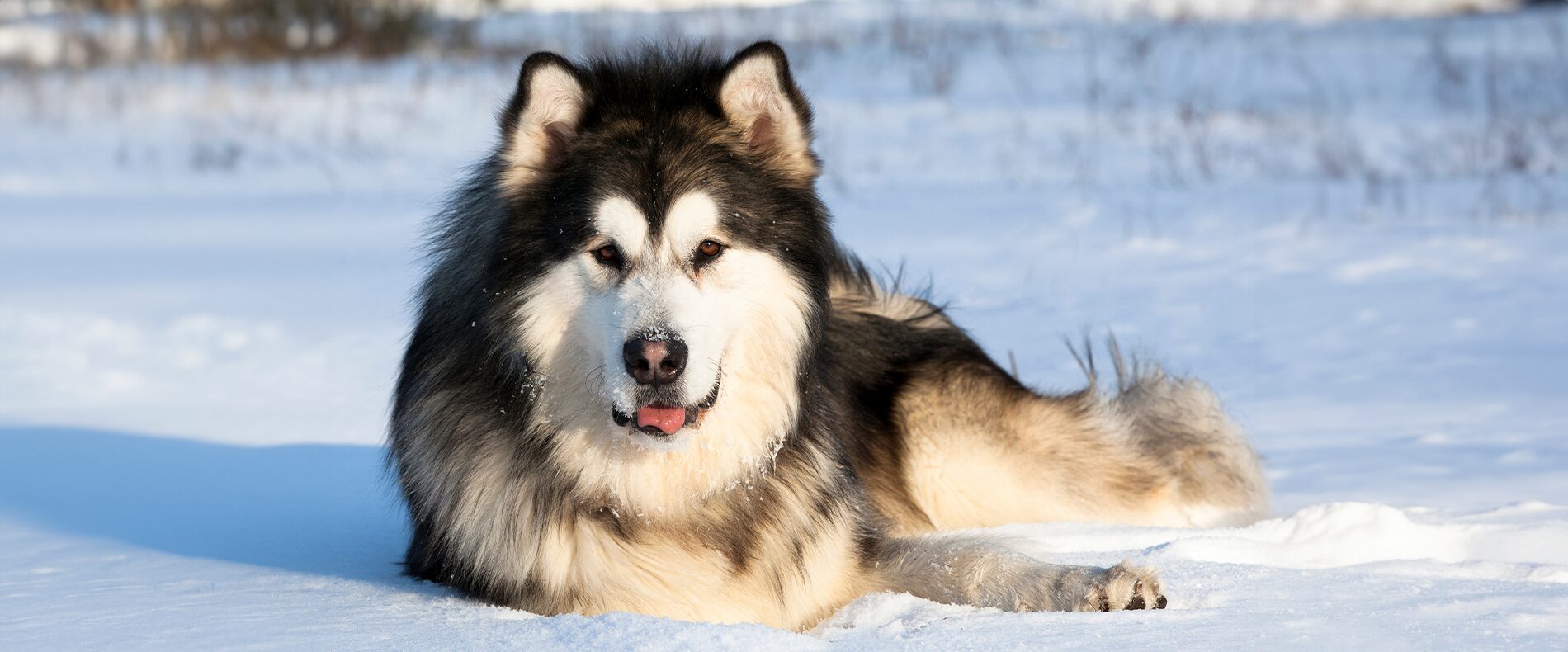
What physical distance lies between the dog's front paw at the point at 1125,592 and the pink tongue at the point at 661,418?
1.00m

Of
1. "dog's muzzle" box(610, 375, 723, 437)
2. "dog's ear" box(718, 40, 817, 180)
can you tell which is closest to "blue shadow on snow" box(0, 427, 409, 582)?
"dog's muzzle" box(610, 375, 723, 437)

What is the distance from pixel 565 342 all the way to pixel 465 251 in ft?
1.40

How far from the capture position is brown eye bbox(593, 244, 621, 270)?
3.13m

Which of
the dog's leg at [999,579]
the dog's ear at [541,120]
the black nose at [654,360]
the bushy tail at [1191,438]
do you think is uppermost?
the dog's ear at [541,120]

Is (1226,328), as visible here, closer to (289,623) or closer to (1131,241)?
(1131,241)

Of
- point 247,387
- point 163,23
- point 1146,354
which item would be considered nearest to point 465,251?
point 1146,354

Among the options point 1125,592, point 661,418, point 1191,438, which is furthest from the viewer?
point 1191,438

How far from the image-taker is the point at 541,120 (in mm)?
3301

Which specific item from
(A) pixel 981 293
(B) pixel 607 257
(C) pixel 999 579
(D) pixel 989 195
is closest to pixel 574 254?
(B) pixel 607 257

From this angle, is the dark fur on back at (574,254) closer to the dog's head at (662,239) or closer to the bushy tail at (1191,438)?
the dog's head at (662,239)

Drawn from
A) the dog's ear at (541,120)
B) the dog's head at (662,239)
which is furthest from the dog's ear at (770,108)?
the dog's ear at (541,120)

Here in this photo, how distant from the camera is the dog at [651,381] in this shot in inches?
123

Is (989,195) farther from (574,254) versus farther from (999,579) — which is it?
(574,254)

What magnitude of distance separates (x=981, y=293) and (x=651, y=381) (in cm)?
498
